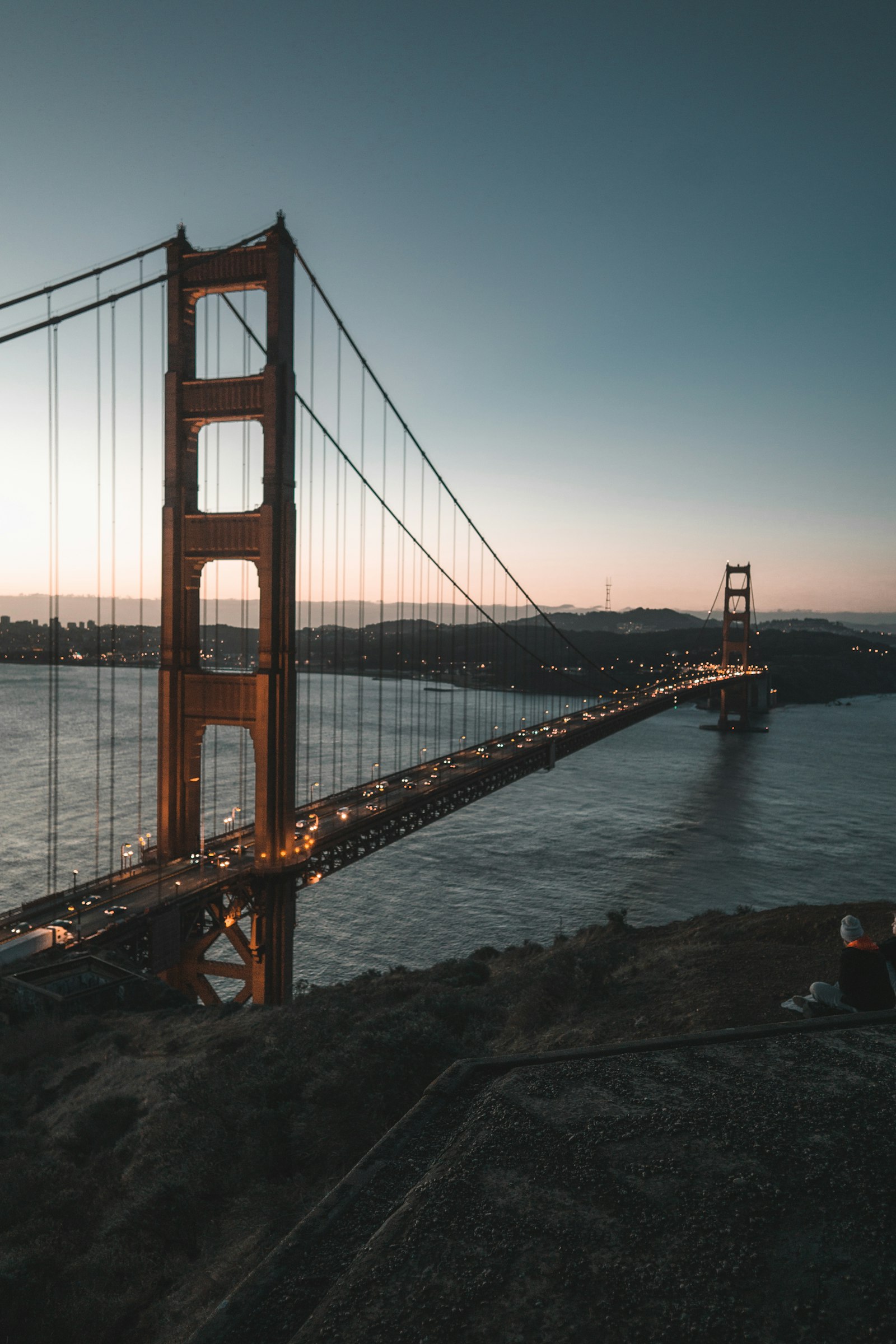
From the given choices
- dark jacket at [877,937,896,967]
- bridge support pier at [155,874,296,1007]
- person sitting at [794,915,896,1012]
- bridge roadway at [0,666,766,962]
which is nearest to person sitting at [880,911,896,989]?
dark jacket at [877,937,896,967]

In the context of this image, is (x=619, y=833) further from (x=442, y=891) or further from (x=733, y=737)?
Result: (x=733, y=737)

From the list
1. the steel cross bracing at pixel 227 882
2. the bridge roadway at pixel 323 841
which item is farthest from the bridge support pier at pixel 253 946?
the bridge roadway at pixel 323 841

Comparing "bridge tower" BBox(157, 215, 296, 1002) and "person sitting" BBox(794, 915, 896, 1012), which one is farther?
"bridge tower" BBox(157, 215, 296, 1002)

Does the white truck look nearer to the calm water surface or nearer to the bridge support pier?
the bridge support pier

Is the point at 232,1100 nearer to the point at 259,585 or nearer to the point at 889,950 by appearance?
the point at 889,950

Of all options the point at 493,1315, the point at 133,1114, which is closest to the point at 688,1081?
the point at 493,1315

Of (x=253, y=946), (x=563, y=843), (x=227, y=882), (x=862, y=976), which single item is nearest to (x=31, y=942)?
(x=227, y=882)
